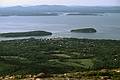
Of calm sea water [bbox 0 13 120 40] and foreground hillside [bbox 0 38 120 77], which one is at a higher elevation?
foreground hillside [bbox 0 38 120 77]

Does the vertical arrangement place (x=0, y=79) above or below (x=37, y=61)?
above

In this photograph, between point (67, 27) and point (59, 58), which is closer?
point (59, 58)

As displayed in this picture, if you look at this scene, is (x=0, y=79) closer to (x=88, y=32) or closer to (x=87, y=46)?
(x=87, y=46)

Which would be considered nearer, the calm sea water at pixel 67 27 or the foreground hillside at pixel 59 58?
the foreground hillside at pixel 59 58

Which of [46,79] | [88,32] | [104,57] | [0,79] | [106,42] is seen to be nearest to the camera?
[46,79]

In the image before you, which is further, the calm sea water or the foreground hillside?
the calm sea water

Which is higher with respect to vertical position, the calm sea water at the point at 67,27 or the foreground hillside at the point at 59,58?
the foreground hillside at the point at 59,58

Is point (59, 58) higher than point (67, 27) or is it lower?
higher

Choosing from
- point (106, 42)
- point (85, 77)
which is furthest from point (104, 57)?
point (85, 77)
